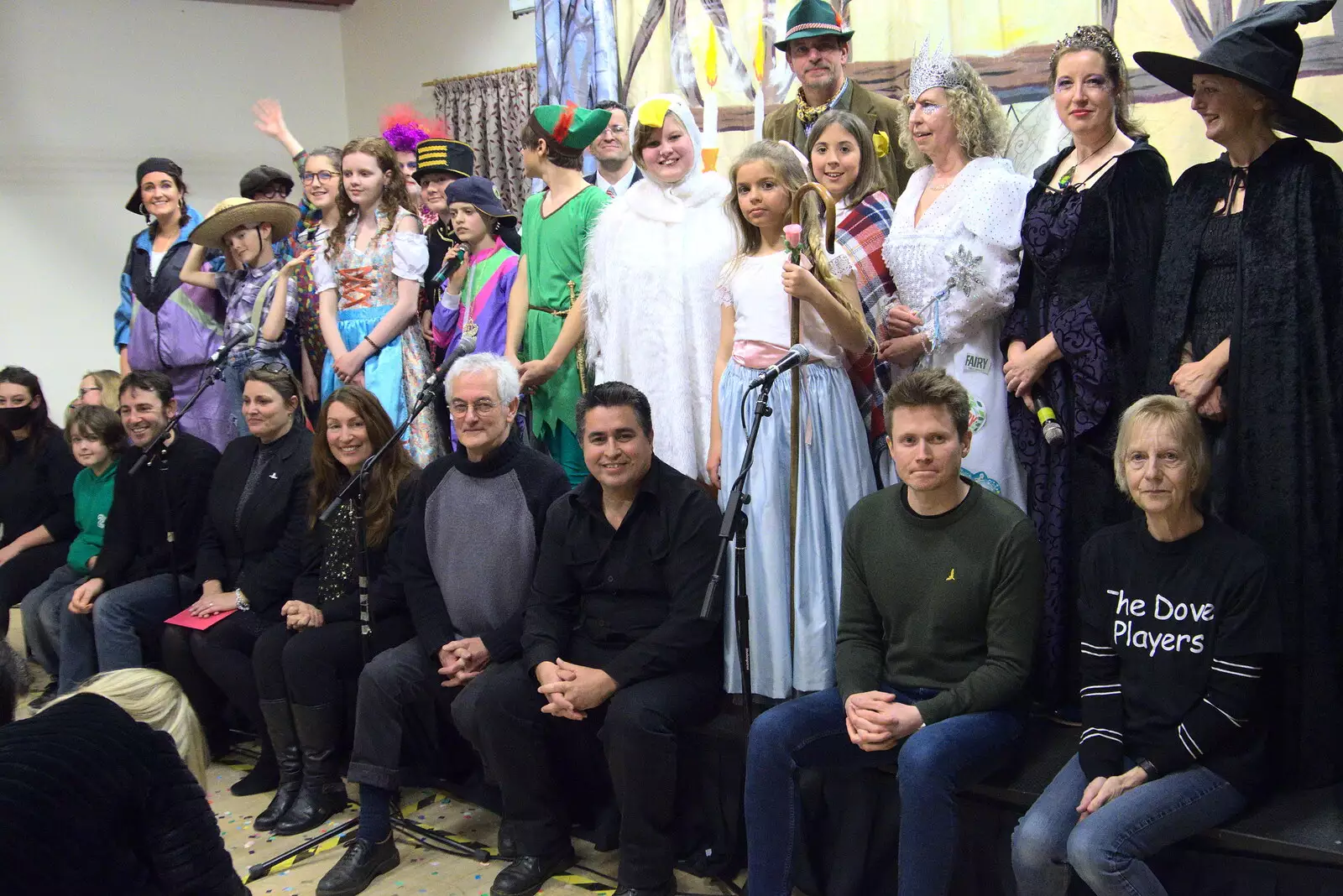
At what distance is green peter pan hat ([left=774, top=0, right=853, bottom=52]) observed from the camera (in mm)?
3668

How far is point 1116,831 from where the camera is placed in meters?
2.30

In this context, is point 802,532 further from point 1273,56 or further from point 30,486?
point 30,486

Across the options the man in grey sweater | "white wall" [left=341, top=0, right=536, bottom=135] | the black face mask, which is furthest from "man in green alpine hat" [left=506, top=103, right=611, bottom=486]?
"white wall" [left=341, top=0, right=536, bottom=135]

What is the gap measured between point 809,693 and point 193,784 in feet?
4.57

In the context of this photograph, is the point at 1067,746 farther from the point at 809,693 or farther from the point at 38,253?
the point at 38,253

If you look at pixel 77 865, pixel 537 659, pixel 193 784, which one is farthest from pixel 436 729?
pixel 77 865

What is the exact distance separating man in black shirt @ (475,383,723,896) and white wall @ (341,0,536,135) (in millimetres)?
4292

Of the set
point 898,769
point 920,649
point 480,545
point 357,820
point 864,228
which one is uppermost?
point 864,228

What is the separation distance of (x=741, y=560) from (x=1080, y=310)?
0.99 metres

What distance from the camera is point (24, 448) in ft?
17.5

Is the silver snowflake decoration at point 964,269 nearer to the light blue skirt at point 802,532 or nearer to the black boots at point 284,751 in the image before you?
the light blue skirt at point 802,532

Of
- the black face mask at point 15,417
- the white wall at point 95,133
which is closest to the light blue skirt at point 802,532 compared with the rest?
the black face mask at point 15,417

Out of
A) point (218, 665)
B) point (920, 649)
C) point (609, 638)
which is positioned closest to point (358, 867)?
point (609, 638)

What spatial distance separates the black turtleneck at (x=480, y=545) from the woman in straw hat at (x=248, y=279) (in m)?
1.47
